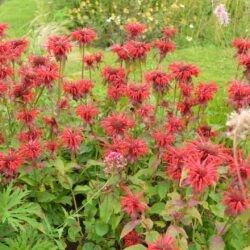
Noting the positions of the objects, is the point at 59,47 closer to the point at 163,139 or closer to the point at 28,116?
the point at 28,116

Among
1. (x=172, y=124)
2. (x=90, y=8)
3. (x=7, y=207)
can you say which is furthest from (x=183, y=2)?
(x=7, y=207)

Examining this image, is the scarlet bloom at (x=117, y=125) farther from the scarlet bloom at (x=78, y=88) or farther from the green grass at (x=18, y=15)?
the green grass at (x=18, y=15)

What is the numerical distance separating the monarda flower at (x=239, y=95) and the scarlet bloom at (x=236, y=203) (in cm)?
58

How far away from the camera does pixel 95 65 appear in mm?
2682

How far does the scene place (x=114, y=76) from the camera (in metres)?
2.47

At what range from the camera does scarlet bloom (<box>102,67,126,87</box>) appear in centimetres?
246

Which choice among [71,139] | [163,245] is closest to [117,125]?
[71,139]

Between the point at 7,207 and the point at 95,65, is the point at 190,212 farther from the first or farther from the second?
the point at 95,65

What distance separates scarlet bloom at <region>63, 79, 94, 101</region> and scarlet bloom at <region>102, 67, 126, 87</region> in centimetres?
8

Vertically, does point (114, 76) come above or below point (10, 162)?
above

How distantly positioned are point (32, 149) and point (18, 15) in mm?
6174

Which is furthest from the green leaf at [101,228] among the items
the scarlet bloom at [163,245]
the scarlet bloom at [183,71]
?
the scarlet bloom at [183,71]

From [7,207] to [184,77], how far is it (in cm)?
90

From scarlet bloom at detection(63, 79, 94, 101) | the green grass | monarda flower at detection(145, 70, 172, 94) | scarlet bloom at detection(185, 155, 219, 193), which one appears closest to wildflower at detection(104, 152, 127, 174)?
scarlet bloom at detection(185, 155, 219, 193)
